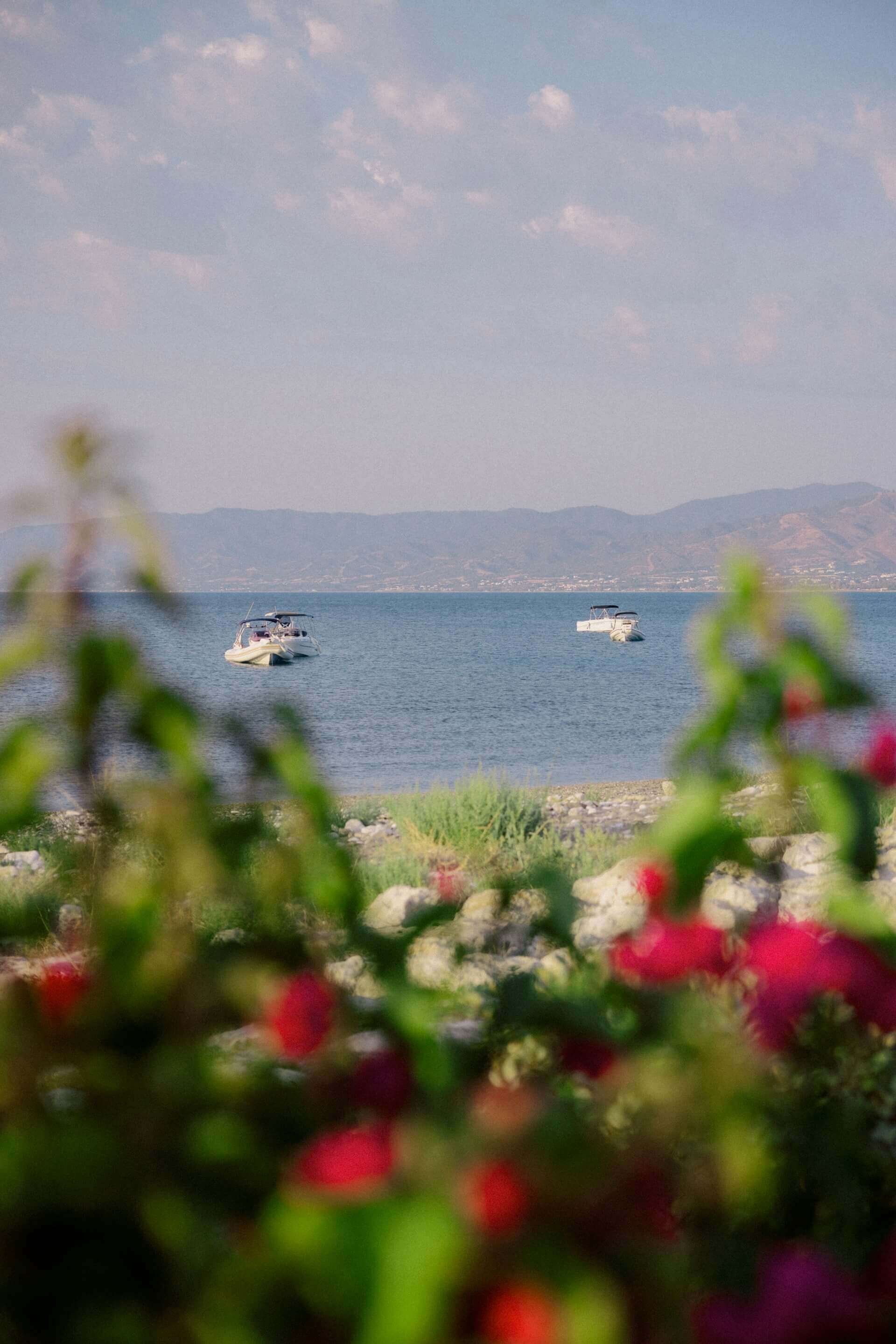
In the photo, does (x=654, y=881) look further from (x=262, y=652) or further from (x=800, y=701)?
(x=262, y=652)

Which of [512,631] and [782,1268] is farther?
[512,631]

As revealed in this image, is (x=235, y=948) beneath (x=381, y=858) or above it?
above

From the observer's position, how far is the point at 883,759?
3.69ft

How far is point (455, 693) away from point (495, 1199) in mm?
33098

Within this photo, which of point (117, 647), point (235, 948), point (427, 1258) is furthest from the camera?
point (235, 948)

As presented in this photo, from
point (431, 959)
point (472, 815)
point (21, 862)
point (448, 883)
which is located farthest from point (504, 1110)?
point (21, 862)

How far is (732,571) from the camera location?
3.16 ft

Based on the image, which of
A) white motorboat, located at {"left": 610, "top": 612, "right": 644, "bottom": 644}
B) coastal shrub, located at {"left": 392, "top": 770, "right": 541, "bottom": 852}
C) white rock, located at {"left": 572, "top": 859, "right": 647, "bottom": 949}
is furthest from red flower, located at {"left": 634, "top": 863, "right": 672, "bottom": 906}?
white motorboat, located at {"left": 610, "top": 612, "right": 644, "bottom": 644}

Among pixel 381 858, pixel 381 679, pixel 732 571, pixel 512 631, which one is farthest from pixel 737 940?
pixel 512 631

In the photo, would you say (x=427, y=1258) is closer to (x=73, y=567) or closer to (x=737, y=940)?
(x=73, y=567)

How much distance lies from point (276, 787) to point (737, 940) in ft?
2.66

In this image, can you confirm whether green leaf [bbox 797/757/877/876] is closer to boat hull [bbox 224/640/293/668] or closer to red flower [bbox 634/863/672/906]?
red flower [bbox 634/863/672/906]

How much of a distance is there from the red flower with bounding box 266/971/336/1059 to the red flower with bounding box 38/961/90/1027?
18 cm

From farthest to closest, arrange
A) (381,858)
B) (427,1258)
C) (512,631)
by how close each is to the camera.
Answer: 1. (512,631)
2. (381,858)
3. (427,1258)
